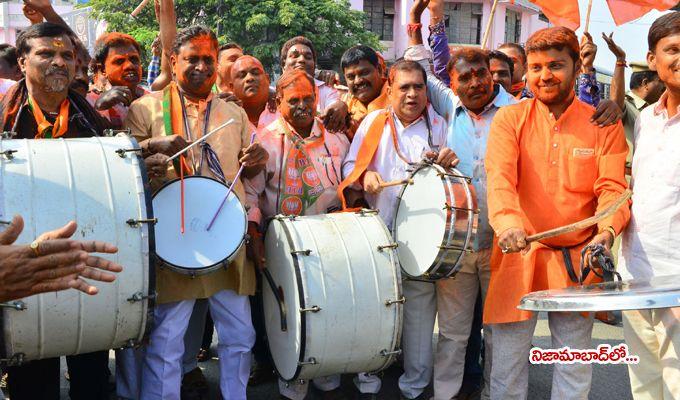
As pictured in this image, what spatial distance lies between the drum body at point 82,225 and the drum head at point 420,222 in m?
1.62

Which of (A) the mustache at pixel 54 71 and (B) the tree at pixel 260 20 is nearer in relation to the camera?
(A) the mustache at pixel 54 71

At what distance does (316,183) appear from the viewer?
15.3ft

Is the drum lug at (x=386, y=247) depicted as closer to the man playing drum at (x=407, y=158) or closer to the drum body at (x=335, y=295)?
the drum body at (x=335, y=295)

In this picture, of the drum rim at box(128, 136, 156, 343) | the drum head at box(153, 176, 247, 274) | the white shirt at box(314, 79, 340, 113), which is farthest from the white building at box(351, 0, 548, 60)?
the drum rim at box(128, 136, 156, 343)

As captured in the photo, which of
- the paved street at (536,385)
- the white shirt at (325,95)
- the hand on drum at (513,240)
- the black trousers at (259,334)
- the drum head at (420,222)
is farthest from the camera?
the white shirt at (325,95)

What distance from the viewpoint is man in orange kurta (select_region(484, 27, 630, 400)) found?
3848mm

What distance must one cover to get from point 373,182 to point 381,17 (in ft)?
106

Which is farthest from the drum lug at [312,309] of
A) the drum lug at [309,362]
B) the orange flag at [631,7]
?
the orange flag at [631,7]

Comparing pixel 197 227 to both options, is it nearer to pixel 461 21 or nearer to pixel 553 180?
pixel 553 180

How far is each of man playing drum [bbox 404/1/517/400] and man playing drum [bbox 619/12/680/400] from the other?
3.04ft

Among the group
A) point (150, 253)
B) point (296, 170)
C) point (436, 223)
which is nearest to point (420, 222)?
point (436, 223)

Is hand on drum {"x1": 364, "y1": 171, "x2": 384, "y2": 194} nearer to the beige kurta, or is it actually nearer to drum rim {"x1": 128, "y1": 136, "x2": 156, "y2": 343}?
the beige kurta

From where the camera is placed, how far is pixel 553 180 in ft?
12.9

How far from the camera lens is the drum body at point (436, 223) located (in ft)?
13.4
